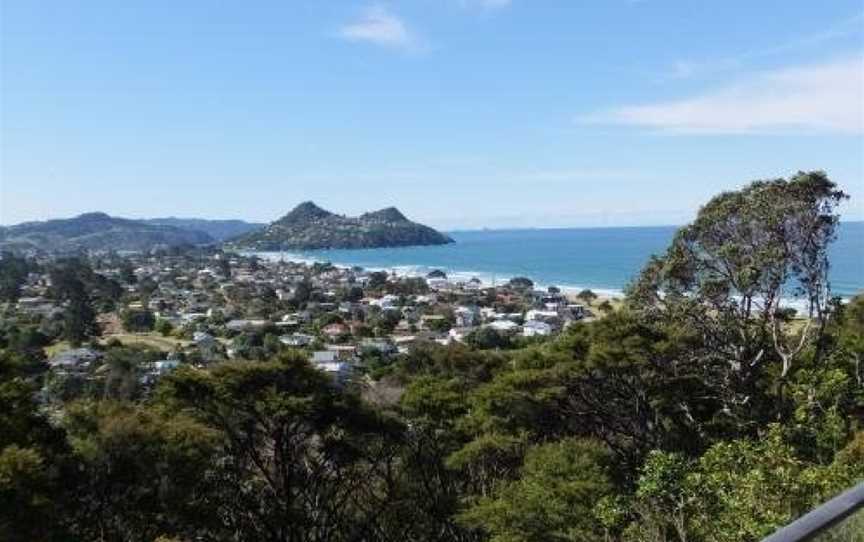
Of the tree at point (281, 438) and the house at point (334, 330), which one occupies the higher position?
the tree at point (281, 438)

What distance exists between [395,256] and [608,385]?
163m

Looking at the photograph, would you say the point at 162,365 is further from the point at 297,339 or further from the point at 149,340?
the point at 149,340

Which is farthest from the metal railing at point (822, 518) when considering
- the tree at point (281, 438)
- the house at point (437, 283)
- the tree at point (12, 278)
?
the house at point (437, 283)

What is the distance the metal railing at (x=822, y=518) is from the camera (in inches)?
72.4

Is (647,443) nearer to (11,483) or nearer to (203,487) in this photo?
(203,487)

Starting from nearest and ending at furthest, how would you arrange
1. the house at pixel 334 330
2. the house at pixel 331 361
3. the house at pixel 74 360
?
the house at pixel 331 361 → the house at pixel 74 360 → the house at pixel 334 330

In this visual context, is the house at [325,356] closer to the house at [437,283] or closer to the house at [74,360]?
the house at [74,360]

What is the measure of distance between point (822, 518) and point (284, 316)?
2894 inches

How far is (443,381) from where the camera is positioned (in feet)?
62.8

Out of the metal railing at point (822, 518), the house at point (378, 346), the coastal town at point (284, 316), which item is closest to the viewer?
the metal railing at point (822, 518)

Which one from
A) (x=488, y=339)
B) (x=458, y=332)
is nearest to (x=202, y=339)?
(x=458, y=332)

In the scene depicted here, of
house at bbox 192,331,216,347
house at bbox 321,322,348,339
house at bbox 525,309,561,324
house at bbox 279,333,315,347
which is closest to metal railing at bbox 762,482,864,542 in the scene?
house at bbox 279,333,315,347

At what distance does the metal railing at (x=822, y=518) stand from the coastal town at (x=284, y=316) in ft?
108

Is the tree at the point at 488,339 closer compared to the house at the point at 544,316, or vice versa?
the tree at the point at 488,339
